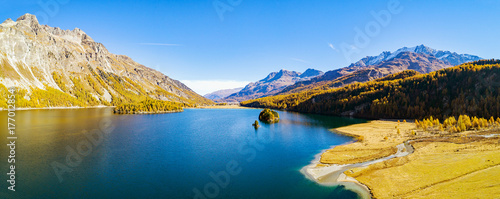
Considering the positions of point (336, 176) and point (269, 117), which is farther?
point (269, 117)

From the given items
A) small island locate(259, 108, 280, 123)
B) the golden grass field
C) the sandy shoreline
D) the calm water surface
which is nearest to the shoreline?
the sandy shoreline

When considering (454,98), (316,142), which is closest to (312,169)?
(316,142)

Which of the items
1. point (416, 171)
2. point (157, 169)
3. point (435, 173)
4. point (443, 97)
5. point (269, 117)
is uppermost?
point (443, 97)

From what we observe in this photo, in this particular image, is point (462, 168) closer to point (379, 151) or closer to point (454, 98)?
point (379, 151)

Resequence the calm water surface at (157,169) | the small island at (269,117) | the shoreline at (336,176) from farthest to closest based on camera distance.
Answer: the small island at (269,117) → the calm water surface at (157,169) → the shoreline at (336,176)

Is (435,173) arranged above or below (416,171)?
above

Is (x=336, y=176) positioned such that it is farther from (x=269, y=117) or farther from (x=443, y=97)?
(x=443, y=97)

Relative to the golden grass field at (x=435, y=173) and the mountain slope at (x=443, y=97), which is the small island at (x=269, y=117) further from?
the golden grass field at (x=435, y=173)

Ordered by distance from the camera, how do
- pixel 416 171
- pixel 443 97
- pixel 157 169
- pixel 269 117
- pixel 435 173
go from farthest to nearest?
pixel 443 97, pixel 269 117, pixel 157 169, pixel 416 171, pixel 435 173

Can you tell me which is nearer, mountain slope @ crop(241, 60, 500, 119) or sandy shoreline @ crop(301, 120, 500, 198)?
sandy shoreline @ crop(301, 120, 500, 198)

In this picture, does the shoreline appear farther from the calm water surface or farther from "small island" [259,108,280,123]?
"small island" [259,108,280,123]

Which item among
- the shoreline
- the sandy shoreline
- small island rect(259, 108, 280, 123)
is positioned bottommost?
the shoreline

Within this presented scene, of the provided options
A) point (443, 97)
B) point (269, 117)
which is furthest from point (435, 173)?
point (443, 97)

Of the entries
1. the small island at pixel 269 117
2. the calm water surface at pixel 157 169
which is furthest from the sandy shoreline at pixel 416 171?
the small island at pixel 269 117
